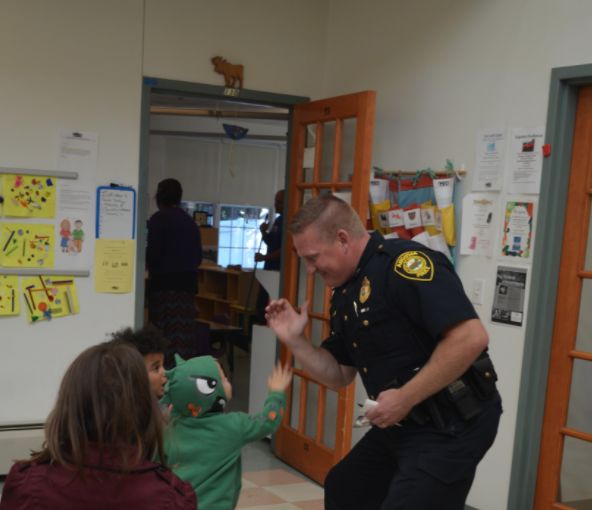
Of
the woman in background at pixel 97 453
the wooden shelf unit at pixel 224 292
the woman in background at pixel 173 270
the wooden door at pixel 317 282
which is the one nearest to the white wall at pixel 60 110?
the woman in background at pixel 173 270

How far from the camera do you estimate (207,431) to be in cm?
215

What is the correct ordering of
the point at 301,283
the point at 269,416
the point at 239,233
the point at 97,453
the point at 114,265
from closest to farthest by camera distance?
the point at 97,453
the point at 269,416
the point at 114,265
the point at 301,283
the point at 239,233

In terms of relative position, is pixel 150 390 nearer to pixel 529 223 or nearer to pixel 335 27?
pixel 529 223

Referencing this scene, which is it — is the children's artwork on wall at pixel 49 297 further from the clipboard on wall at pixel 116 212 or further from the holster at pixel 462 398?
the holster at pixel 462 398

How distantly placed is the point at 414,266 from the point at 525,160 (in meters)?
1.24

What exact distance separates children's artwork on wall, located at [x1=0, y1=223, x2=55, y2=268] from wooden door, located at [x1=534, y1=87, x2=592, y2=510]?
244 centimetres

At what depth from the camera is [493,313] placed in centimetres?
329

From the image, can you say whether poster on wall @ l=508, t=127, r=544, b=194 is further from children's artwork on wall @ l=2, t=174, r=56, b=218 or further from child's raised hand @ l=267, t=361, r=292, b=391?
children's artwork on wall @ l=2, t=174, r=56, b=218

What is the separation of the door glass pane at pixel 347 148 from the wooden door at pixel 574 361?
135cm

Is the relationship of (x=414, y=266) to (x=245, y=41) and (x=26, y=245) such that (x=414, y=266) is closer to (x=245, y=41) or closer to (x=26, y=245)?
(x=26, y=245)

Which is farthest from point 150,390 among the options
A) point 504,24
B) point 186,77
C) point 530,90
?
point 186,77

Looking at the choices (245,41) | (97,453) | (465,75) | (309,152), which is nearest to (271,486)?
(309,152)

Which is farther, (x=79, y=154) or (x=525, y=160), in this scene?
(x=79, y=154)

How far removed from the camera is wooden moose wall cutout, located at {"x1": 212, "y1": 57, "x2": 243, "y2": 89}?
4125 mm
